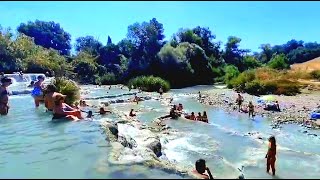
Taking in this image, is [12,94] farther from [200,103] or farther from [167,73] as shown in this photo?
[167,73]

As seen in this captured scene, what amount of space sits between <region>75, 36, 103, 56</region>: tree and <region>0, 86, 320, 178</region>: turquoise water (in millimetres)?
68534

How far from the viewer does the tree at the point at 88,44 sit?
89.6m

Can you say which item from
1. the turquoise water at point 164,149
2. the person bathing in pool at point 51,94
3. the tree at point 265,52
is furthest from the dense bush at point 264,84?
the tree at point 265,52

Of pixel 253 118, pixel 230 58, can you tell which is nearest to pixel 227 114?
pixel 253 118

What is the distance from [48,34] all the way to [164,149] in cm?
9215

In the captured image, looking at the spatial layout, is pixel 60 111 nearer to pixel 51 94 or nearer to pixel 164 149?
pixel 51 94

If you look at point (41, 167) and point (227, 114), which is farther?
point (227, 114)

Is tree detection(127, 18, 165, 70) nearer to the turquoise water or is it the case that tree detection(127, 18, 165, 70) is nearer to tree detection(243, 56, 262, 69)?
tree detection(243, 56, 262, 69)

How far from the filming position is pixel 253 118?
25281 millimetres

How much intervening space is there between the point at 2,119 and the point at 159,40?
5378 centimetres

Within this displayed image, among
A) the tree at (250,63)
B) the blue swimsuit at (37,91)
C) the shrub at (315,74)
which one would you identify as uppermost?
the tree at (250,63)

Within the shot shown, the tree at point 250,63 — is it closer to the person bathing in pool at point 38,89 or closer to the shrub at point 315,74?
the shrub at point 315,74

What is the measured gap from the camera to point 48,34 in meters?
102

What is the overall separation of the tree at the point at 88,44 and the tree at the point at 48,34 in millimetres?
4416
